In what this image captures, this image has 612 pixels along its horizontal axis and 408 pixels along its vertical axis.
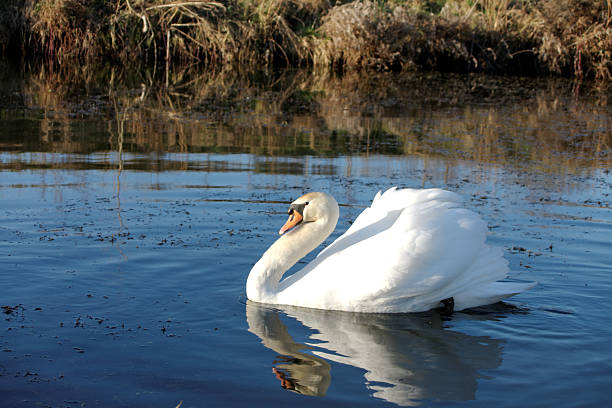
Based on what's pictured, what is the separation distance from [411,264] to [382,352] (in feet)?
2.45

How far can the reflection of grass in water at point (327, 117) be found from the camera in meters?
11.9

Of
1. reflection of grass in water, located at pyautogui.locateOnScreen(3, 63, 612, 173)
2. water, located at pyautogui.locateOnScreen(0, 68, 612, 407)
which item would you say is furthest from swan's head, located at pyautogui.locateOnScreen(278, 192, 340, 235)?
reflection of grass in water, located at pyautogui.locateOnScreen(3, 63, 612, 173)

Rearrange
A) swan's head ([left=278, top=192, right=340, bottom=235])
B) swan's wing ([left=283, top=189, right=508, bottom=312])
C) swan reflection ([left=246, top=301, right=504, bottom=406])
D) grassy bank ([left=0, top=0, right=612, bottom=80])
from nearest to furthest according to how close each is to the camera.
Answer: swan reflection ([left=246, top=301, right=504, bottom=406])
swan's wing ([left=283, top=189, right=508, bottom=312])
swan's head ([left=278, top=192, right=340, bottom=235])
grassy bank ([left=0, top=0, right=612, bottom=80])

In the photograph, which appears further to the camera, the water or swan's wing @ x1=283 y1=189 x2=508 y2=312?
swan's wing @ x1=283 y1=189 x2=508 y2=312

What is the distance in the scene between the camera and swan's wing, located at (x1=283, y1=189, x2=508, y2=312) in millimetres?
5473

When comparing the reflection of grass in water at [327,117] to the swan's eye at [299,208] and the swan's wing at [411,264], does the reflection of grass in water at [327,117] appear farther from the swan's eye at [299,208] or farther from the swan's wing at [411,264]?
the swan's wing at [411,264]

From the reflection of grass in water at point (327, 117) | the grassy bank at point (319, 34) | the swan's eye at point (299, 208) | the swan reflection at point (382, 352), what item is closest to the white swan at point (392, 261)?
the swan's eye at point (299, 208)

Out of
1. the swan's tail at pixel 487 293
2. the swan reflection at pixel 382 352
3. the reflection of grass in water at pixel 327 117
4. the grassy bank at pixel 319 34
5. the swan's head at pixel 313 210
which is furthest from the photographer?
the grassy bank at pixel 319 34

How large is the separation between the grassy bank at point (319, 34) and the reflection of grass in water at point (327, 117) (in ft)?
8.16

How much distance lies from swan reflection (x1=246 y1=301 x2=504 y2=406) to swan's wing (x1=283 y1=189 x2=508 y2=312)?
149 mm

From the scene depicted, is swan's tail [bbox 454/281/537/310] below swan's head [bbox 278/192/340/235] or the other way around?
below

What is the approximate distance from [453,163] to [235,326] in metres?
6.53

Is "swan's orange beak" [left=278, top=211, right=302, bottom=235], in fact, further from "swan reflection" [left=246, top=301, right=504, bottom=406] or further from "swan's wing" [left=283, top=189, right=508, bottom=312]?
"swan reflection" [left=246, top=301, right=504, bottom=406]

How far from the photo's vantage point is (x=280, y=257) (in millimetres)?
5980
